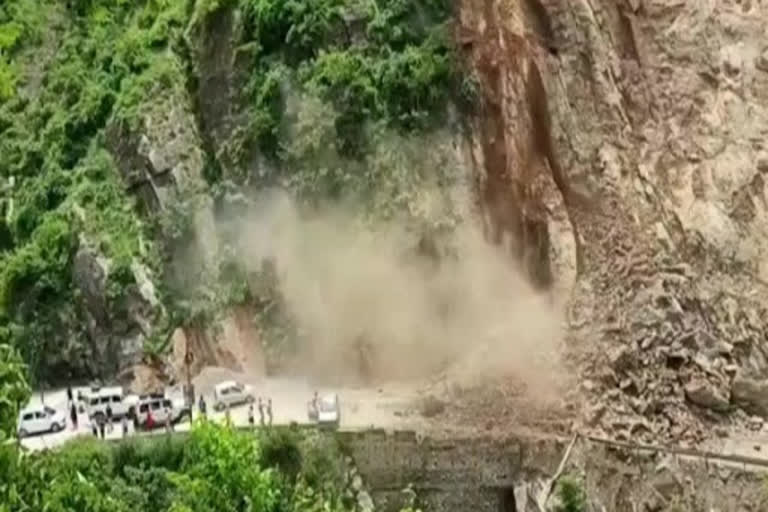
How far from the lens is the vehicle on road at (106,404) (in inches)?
1554

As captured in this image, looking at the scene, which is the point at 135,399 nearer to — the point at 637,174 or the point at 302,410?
the point at 302,410

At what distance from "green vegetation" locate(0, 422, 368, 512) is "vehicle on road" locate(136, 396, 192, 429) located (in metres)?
0.99

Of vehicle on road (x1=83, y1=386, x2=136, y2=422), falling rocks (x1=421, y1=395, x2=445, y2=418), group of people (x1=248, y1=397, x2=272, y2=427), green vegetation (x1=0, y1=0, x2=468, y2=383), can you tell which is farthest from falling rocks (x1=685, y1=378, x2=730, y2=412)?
vehicle on road (x1=83, y1=386, x2=136, y2=422)

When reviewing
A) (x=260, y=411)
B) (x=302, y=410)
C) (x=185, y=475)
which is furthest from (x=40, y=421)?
(x=302, y=410)

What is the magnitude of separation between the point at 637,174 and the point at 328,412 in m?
10.4

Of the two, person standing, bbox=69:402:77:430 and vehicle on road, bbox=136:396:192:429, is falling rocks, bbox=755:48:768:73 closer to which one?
vehicle on road, bbox=136:396:192:429

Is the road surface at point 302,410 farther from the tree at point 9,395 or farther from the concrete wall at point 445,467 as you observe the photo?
the tree at point 9,395

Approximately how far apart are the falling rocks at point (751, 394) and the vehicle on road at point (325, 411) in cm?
975

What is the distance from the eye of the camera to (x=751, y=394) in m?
38.8


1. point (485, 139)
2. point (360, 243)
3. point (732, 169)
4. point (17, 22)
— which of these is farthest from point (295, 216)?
point (17, 22)

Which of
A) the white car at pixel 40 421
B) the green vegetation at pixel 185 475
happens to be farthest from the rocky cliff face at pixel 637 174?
the white car at pixel 40 421

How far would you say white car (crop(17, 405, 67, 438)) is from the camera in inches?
1532

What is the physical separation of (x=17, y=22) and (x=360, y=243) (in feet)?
57.2

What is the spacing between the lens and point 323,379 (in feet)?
135
